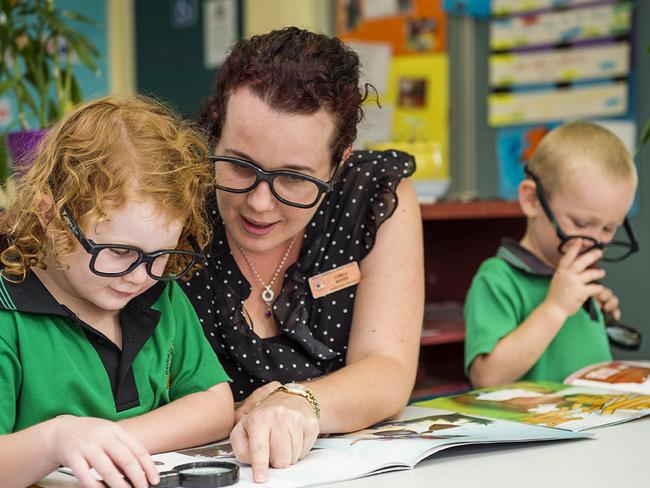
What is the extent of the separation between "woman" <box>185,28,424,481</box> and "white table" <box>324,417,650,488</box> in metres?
0.16

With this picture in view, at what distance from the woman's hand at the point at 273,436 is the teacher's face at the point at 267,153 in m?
0.34

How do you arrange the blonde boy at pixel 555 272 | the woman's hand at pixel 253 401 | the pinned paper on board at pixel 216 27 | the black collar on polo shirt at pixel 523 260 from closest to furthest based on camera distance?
the woman's hand at pixel 253 401, the blonde boy at pixel 555 272, the black collar on polo shirt at pixel 523 260, the pinned paper on board at pixel 216 27

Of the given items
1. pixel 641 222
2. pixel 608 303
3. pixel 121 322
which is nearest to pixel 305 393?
pixel 121 322

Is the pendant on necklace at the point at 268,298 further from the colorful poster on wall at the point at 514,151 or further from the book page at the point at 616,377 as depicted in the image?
the colorful poster on wall at the point at 514,151

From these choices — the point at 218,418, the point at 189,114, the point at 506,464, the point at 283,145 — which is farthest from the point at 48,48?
the point at 506,464

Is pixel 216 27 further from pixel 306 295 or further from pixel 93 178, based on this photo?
pixel 93 178

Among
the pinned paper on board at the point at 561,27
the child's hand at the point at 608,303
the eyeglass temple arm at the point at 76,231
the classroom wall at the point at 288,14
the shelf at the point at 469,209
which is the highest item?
the classroom wall at the point at 288,14

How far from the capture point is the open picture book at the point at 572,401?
Result: 124 centimetres

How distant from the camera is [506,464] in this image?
1027mm

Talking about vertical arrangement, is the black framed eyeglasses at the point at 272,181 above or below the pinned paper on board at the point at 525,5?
below

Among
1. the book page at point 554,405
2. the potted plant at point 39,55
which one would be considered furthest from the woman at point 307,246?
the potted plant at point 39,55

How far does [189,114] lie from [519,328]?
70 centimetres

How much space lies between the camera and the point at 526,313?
1.74m

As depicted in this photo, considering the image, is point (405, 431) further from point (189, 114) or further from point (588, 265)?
point (588, 265)
